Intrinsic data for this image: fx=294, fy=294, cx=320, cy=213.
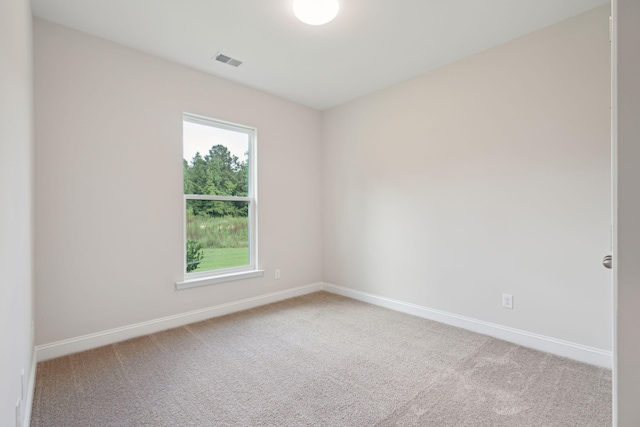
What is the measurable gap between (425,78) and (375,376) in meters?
2.88

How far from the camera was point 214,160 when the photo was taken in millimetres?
3314

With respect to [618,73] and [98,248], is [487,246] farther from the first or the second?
[98,248]

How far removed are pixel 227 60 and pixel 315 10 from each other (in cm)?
122

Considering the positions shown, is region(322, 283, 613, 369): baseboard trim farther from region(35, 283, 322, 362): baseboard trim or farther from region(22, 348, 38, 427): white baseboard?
region(22, 348, 38, 427): white baseboard

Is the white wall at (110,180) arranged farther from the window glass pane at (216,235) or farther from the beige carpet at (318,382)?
the beige carpet at (318,382)

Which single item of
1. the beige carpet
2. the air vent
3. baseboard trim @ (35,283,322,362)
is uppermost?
the air vent

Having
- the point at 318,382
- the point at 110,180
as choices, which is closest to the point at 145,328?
the point at 110,180

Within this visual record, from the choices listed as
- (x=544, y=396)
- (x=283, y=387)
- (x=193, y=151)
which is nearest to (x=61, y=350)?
(x=283, y=387)

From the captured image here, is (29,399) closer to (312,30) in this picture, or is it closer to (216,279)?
(216,279)

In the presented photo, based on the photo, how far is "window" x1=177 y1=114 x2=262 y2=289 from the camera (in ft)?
10.2

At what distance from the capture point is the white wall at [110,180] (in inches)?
89.7

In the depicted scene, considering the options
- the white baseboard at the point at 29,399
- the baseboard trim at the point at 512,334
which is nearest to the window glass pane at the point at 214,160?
the white baseboard at the point at 29,399

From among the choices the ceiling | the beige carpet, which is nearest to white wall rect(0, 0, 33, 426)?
the beige carpet

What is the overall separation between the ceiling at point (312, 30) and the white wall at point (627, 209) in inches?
67.0
